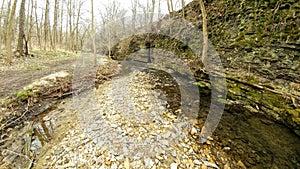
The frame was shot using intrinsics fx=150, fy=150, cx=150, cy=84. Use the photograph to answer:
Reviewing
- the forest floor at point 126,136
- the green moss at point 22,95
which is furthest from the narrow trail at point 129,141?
the green moss at point 22,95

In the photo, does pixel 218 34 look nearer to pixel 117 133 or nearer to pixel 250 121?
pixel 250 121

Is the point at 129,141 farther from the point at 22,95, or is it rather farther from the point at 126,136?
the point at 22,95

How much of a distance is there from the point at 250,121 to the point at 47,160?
5.32 m

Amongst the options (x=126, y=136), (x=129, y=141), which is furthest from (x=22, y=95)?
(x=129, y=141)

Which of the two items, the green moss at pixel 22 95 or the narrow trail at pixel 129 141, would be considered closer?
the narrow trail at pixel 129 141

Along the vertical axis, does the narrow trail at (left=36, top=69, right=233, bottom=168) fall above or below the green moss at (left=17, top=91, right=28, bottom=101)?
below

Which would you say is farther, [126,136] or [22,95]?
[22,95]

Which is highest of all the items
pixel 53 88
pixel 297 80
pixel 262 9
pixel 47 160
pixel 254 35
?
pixel 262 9

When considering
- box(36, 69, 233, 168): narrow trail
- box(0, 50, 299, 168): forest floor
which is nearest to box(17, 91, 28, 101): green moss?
box(0, 50, 299, 168): forest floor

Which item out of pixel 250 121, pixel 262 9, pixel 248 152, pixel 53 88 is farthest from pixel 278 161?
pixel 53 88

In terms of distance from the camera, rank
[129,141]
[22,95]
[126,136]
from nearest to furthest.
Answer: [129,141] → [126,136] → [22,95]

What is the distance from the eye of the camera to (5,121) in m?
4.27

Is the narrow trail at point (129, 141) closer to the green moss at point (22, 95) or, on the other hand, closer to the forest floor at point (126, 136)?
the forest floor at point (126, 136)

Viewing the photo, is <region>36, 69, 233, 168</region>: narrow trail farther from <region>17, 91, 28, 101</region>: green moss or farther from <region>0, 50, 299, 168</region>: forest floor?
<region>17, 91, 28, 101</region>: green moss
